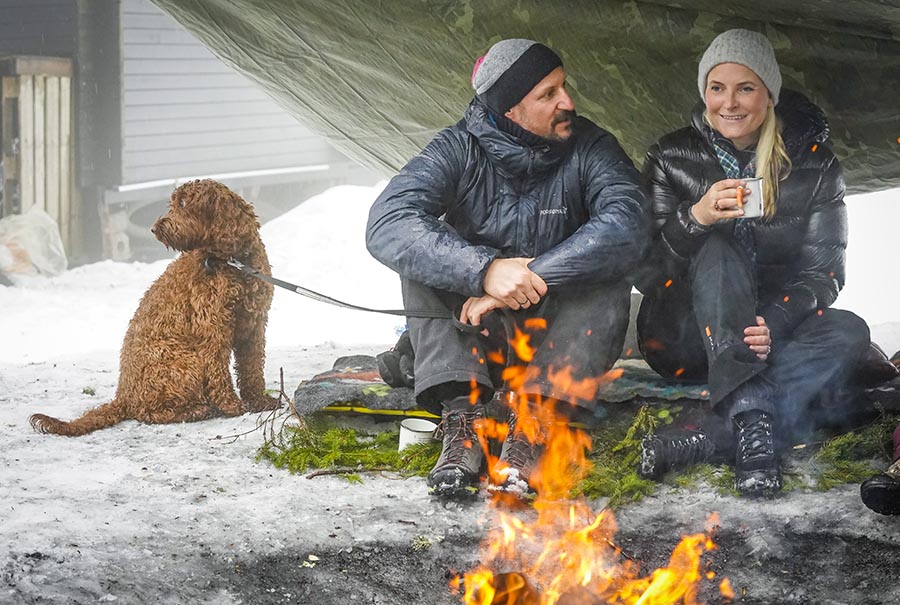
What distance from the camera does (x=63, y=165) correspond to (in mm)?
9023

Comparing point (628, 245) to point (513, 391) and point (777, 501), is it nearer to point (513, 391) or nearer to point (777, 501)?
point (513, 391)

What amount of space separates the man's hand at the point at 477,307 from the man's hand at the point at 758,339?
72 cm

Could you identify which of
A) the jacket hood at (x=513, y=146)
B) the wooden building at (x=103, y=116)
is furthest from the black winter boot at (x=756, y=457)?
the wooden building at (x=103, y=116)

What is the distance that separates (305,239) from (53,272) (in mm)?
2375

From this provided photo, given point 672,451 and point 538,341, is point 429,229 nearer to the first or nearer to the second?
point 538,341

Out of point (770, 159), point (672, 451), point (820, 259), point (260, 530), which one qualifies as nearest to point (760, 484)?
point (672, 451)

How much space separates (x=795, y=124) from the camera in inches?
122

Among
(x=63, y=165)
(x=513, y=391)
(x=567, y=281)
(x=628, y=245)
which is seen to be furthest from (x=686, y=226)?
(x=63, y=165)

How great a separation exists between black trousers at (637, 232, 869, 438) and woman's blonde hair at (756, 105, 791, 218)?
6.9 inches

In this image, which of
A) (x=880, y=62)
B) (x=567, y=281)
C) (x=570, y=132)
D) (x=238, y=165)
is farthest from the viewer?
(x=238, y=165)

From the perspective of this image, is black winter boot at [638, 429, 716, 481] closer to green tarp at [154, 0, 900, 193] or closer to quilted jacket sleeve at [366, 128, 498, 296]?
quilted jacket sleeve at [366, 128, 498, 296]

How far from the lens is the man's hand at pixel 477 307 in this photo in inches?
112

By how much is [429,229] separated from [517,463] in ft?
2.39

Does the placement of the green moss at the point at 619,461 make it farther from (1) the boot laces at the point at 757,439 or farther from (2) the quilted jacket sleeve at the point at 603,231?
Answer: (2) the quilted jacket sleeve at the point at 603,231
